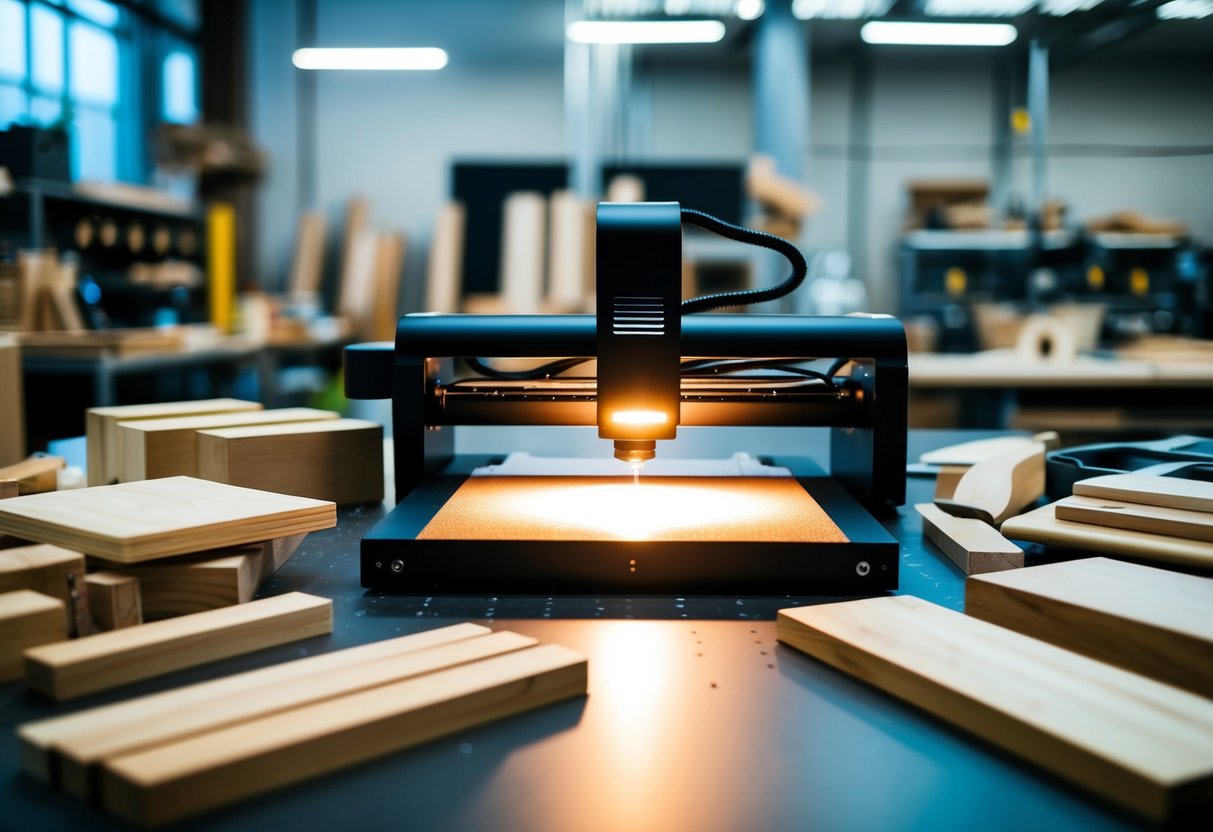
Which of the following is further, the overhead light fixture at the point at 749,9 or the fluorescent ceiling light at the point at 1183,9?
the overhead light fixture at the point at 749,9

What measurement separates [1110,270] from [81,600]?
337 inches

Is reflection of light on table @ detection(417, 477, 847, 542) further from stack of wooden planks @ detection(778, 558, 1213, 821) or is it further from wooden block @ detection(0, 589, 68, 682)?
wooden block @ detection(0, 589, 68, 682)

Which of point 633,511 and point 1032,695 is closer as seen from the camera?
point 1032,695

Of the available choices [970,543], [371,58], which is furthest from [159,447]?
[371,58]

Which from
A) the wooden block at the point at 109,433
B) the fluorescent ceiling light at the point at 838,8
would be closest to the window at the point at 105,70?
the fluorescent ceiling light at the point at 838,8

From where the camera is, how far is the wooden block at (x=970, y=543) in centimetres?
90

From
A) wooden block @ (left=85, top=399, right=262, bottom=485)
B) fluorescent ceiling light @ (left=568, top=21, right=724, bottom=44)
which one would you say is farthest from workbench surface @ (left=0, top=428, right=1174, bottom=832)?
fluorescent ceiling light @ (left=568, top=21, right=724, bottom=44)

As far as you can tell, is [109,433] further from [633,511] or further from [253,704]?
[253,704]

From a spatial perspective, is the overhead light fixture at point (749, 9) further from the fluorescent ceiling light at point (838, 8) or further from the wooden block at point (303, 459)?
the wooden block at point (303, 459)

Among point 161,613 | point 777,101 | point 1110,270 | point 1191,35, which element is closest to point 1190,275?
point 1110,270

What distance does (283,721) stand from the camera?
1.73ft

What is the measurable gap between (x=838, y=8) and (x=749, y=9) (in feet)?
2.18

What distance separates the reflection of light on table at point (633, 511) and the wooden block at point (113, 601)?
23 cm

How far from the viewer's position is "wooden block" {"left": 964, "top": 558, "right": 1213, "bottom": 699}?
1.99ft
